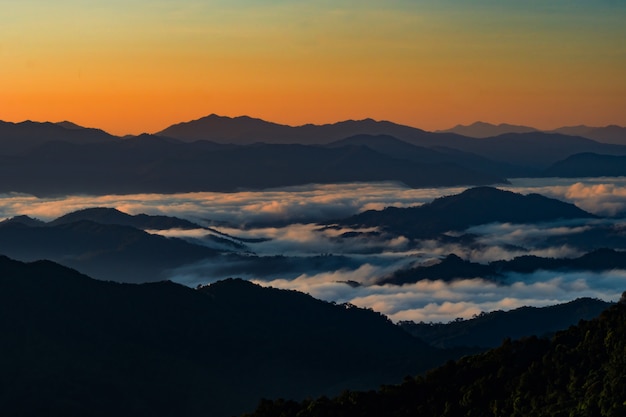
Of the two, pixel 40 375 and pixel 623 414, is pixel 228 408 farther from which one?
pixel 623 414

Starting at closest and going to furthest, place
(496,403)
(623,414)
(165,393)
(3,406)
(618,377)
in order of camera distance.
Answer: (623,414), (618,377), (496,403), (3,406), (165,393)

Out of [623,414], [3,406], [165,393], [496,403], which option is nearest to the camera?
[623,414]

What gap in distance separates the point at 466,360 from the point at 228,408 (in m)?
91.3

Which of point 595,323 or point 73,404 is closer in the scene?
point 595,323

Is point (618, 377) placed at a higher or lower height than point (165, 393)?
higher

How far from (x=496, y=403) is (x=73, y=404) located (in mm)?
101837

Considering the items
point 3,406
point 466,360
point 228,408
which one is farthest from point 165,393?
point 466,360

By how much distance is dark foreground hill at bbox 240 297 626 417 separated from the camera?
89.3m

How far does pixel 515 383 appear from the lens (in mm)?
95062

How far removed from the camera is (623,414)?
76.1 metres

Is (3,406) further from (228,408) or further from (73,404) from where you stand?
(228,408)

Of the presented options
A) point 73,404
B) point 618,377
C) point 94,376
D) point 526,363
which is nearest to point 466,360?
point 526,363

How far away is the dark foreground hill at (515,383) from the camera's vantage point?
8933 centimetres

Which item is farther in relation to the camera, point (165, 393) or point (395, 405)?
point (165, 393)
